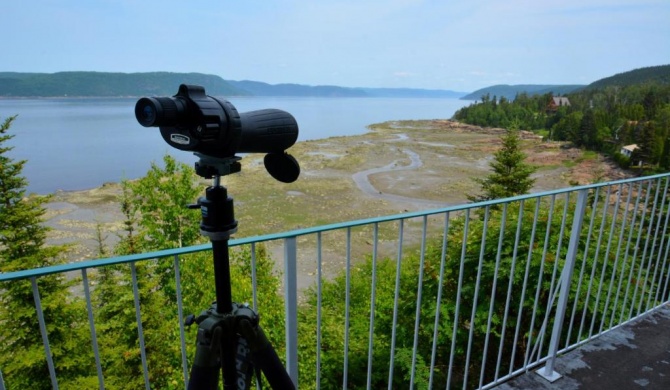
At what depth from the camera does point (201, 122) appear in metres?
0.80

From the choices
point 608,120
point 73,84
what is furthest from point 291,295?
point 73,84

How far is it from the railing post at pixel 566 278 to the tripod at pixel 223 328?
185 cm

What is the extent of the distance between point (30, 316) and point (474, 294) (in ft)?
22.9

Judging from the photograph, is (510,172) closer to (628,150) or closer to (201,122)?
(201,122)

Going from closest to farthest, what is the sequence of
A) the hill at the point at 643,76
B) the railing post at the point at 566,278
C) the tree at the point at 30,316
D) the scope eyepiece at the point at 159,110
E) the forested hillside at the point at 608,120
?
the scope eyepiece at the point at 159,110, the railing post at the point at 566,278, the tree at the point at 30,316, the forested hillside at the point at 608,120, the hill at the point at 643,76

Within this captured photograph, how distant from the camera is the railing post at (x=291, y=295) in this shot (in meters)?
1.41

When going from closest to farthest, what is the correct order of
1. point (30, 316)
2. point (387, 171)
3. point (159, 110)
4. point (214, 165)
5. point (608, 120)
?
point (159, 110), point (214, 165), point (30, 316), point (387, 171), point (608, 120)

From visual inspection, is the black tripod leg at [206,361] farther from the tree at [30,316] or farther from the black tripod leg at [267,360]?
the tree at [30,316]

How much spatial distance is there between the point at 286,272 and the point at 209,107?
2.56ft

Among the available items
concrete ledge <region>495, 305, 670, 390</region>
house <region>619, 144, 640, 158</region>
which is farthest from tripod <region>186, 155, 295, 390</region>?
house <region>619, 144, 640, 158</region>

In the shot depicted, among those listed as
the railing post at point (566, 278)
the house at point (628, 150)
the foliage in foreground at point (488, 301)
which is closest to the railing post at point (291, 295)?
the foliage in foreground at point (488, 301)

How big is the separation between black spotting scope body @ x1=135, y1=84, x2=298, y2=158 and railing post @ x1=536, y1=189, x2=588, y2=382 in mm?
1957

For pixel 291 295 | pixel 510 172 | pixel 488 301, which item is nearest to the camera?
pixel 291 295

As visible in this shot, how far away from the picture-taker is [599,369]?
2.37 meters
